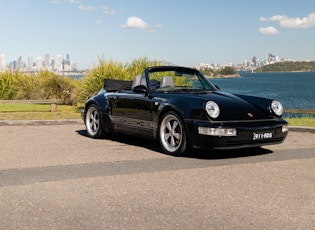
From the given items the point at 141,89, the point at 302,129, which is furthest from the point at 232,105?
the point at 302,129

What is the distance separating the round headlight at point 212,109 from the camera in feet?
21.1

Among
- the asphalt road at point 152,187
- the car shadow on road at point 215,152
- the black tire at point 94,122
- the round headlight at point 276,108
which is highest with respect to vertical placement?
the round headlight at point 276,108

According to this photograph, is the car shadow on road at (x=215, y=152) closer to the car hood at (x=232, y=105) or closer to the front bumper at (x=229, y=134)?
the front bumper at (x=229, y=134)

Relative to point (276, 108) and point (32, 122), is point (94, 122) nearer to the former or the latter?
point (32, 122)

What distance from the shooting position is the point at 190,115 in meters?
6.57

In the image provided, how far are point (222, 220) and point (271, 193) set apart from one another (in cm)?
113

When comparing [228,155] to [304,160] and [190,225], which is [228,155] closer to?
[304,160]

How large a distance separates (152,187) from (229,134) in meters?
1.94

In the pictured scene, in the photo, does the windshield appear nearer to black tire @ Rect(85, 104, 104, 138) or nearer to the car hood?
the car hood

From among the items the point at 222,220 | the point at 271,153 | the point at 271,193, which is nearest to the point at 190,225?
the point at 222,220

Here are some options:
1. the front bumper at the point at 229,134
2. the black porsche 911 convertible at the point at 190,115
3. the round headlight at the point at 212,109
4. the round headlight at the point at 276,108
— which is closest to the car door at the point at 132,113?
the black porsche 911 convertible at the point at 190,115

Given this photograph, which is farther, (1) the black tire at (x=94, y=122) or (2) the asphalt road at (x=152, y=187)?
(1) the black tire at (x=94, y=122)

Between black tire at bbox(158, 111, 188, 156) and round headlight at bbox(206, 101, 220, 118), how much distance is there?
1.57ft

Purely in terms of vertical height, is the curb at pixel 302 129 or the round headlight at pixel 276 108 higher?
the round headlight at pixel 276 108
